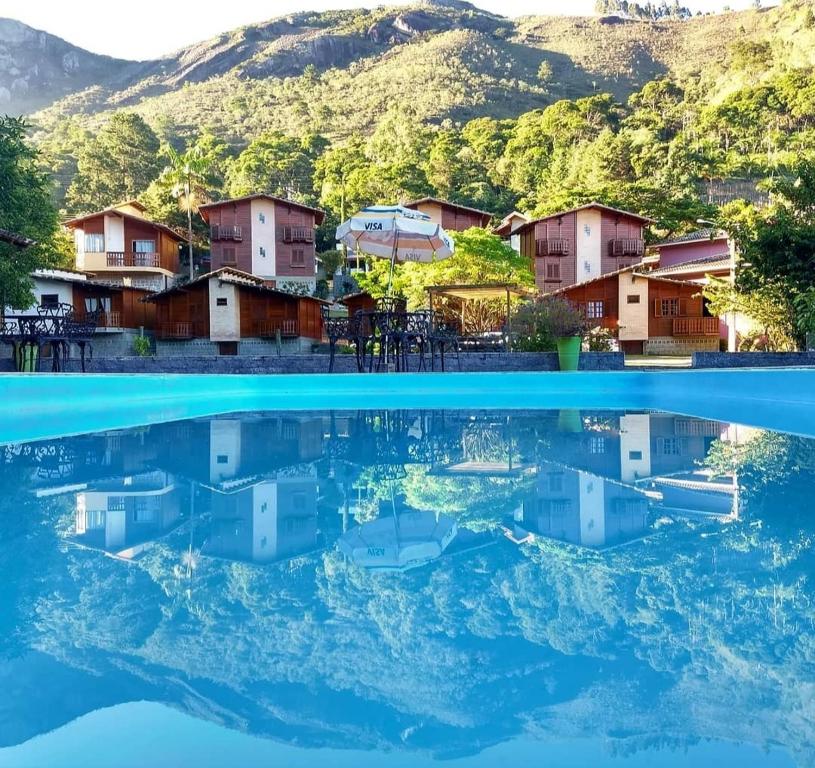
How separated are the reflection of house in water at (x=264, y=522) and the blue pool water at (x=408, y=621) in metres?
0.02

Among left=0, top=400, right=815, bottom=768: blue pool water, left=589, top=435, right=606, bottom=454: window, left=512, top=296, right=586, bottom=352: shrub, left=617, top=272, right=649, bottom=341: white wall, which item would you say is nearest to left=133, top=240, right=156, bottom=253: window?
left=617, top=272, right=649, bottom=341: white wall

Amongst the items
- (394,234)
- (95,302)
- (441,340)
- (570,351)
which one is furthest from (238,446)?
(95,302)

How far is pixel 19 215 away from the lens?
18.2 meters

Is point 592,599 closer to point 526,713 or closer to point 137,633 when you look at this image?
point 526,713

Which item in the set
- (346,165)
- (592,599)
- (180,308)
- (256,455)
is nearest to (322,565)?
(592,599)

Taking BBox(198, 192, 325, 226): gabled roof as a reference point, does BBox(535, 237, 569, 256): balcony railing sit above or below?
below

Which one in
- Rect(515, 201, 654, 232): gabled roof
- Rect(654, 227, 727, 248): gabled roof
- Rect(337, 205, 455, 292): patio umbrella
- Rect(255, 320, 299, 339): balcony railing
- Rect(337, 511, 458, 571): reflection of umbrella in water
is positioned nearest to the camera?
Rect(337, 511, 458, 571): reflection of umbrella in water

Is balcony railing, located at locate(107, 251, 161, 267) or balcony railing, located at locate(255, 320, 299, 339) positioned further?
balcony railing, located at locate(107, 251, 161, 267)

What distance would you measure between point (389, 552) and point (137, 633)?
107 centimetres

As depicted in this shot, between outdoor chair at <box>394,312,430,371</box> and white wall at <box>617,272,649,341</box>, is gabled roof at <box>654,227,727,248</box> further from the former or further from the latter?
outdoor chair at <box>394,312,430,371</box>

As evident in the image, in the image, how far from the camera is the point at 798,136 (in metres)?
48.3

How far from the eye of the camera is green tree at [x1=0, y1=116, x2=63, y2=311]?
16.5m

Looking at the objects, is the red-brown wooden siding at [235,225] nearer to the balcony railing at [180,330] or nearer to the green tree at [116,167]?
the balcony railing at [180,330]

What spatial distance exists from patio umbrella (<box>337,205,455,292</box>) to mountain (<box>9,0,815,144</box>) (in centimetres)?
7388
